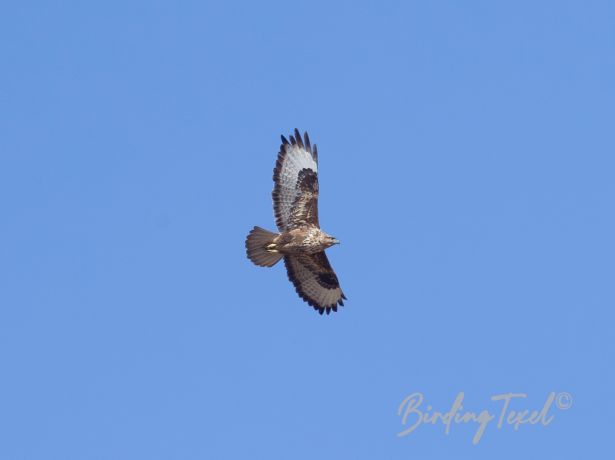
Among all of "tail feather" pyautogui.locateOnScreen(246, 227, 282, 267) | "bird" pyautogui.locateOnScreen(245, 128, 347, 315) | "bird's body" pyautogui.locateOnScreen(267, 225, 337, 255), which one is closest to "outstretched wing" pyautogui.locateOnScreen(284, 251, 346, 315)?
"bird" pyautogui.locateOnScreen(245, 128, 347, 315)

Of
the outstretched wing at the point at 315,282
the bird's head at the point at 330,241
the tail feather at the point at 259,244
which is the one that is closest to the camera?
the tail feather at the point at 259,244

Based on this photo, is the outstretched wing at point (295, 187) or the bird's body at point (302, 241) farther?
the outstretched wing at point (295, 187)

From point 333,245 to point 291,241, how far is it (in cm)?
68

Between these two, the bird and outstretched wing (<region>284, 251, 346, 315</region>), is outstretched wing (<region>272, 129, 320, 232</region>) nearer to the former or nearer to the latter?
the bird

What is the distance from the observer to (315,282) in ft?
51.5

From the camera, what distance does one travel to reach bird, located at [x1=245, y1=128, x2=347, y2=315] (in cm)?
1427

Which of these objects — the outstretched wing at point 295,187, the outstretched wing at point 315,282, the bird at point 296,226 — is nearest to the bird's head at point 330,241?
the bird at point 296,226

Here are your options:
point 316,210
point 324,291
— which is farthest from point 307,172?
point 324,291

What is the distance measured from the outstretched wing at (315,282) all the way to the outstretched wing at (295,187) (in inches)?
34.3

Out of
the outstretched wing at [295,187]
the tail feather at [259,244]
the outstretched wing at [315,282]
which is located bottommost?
the tail feather at [259,244]

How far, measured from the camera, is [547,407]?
13.8 meters

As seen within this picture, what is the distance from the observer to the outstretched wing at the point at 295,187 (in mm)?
14602

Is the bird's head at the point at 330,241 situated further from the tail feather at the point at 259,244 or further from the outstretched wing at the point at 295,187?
the tail feather at the point at 259,244

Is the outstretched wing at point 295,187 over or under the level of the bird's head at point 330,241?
over
